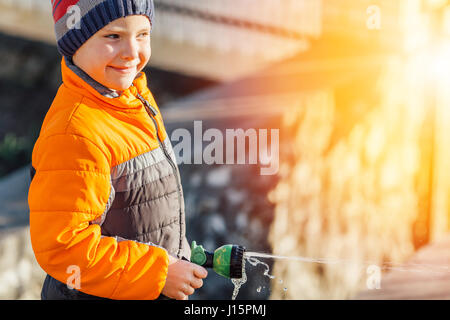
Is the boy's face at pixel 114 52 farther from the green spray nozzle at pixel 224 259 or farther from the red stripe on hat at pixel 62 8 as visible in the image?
the green spray nozzle at pixel 224 259

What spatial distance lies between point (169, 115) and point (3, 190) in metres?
1.26

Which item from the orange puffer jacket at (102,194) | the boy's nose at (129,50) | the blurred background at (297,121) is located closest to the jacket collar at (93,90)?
the orange puffer jacket at (102,194)

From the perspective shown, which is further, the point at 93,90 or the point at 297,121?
the point at 297,121

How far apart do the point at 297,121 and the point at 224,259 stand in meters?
1.96

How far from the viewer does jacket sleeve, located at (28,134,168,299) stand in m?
1.48

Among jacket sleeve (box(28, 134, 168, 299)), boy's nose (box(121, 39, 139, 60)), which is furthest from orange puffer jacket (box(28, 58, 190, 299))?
boy's nose (box(121, 39, 139, 60))

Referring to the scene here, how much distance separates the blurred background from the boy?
1014mm

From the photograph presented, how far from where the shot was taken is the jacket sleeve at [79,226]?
148 cm

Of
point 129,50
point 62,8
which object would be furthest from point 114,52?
point 62,8

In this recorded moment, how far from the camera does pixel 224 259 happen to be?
5.85ft

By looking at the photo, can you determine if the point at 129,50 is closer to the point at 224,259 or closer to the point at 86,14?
the point at 86,14

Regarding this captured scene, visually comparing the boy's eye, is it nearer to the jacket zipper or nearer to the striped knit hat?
the striped knit hat

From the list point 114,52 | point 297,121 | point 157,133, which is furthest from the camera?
point 297,121

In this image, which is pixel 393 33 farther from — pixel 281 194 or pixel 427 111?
pixel 281 194
